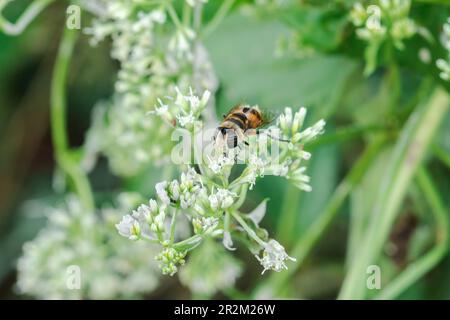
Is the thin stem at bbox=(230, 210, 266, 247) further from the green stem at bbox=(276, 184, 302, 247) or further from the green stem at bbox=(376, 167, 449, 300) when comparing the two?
the green stem at bbox=(276, 184, 302, 247)

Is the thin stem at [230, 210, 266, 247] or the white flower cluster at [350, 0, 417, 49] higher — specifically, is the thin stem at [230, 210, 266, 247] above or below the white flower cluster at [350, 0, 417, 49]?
below

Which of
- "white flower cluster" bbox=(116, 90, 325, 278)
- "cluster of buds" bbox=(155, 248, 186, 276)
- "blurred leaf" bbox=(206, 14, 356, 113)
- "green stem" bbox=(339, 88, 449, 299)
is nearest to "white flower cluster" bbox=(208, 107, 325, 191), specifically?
"white flower cluster" bbox=(116, 90, 325, 278)

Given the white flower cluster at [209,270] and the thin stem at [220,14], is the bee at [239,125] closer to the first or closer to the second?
the thin stem at [220,14]

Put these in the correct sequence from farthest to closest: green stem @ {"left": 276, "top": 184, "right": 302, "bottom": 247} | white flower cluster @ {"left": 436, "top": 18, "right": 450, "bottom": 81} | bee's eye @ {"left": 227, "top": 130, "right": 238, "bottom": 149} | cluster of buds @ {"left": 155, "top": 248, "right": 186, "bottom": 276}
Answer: green stem @ {"left": 276, "top": 184, "right": 302, "bottom": 247} < white flower cluster @ {"left": 436, "top": 18, "right": 450, "bottom": 81} < bee's eye @ {"left": 227, "top": 130, "right": 238, "bottom": 149} < cluster of buds @ {"left": 155, "top": 248, "right": 186, "bottom": 276}
